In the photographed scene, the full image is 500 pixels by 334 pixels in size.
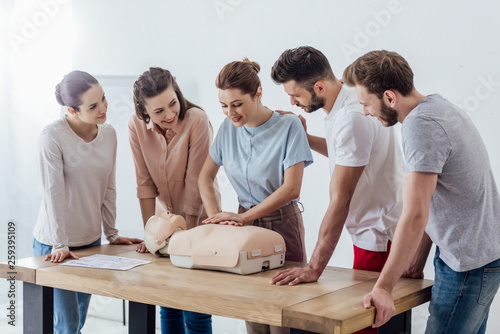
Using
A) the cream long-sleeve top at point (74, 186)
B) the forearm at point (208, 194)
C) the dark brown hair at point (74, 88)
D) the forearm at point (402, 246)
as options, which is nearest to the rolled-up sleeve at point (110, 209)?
the cream long-sleeve top at point (74, 186)

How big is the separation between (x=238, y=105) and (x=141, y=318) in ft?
3.02

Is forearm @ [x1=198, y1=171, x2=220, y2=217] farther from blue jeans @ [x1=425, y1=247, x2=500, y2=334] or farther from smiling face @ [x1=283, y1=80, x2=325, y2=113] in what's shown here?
blue jeans @ [x1=425, y1=247, x2=500, y2=334]

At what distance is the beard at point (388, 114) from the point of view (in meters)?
1.79

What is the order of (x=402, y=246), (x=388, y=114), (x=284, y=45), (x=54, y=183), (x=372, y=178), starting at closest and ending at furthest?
1. (x=402, y=246)
2. (x=388, y=114)
3. (x=372, y=178)
4. (x=54, y=183)
5. (x=284, y=45)

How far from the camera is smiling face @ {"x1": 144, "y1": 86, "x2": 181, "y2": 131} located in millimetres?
2590

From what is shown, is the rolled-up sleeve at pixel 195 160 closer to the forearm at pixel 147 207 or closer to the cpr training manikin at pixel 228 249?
the forearm at pixel 147 207

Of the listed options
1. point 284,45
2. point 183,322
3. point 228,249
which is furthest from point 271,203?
point 284,45

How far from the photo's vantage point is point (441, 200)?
5.67 feet

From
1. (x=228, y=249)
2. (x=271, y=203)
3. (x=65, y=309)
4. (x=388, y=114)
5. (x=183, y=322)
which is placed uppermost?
(x=388, y=114)

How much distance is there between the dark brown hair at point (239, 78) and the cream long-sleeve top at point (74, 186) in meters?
0.74

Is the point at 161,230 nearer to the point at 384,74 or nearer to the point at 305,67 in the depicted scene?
the point at 305,67

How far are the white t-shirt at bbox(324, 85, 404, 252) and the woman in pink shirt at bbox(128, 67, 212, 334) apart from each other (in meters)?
0.72

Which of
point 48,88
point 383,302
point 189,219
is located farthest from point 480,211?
point 48,88

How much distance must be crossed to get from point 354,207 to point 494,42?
1.48 meters
